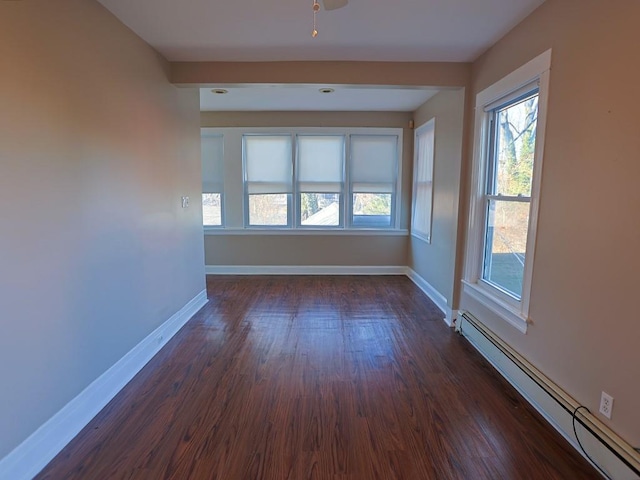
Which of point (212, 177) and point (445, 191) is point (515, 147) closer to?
point (445, 191)

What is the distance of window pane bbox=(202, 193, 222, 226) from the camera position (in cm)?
552

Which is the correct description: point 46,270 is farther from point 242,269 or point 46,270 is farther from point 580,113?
point 242,269

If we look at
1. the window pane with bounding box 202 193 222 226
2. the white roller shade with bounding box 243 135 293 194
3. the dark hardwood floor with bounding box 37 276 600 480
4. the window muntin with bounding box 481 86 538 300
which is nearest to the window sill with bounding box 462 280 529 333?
the window muntin with bounding box 481 86 538 300

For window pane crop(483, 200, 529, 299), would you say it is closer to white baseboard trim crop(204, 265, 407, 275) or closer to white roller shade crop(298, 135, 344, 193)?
white baseboard trim crop(204, 265, 407, 275)

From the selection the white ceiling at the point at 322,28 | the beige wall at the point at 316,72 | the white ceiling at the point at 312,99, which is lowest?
the beige wall at the point at 316,72

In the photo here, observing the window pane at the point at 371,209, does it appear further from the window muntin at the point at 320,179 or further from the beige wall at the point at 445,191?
the beige wall at the point at 445,191

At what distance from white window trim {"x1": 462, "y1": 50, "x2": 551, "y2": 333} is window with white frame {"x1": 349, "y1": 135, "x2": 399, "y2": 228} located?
7.81 feet

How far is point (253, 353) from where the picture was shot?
2.91 m

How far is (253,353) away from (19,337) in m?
1.63

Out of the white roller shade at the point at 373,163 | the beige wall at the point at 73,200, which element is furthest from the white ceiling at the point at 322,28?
the white roller shade at the point at 373,163

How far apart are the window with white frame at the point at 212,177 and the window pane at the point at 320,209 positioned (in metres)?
1.33

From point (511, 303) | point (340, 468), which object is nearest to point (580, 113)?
point (511, 303)

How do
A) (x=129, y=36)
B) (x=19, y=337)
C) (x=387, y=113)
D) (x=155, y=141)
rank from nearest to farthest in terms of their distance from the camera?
1. (x=19, y=337)
2. (x=129, y=36)
3. (x=155, y=141)
4. (x=387, y=113)

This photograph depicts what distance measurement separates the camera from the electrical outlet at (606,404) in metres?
1.65
